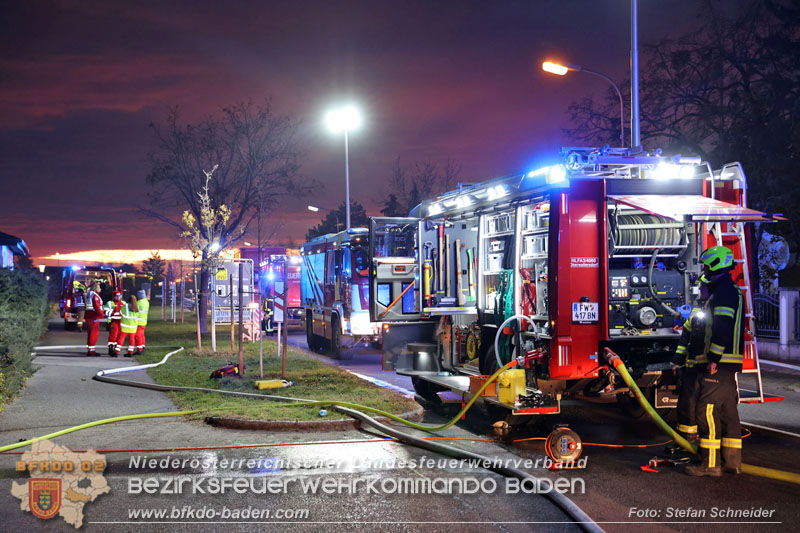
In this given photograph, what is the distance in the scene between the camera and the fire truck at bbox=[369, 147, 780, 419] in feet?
24.9

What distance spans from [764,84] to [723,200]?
60.7 feet

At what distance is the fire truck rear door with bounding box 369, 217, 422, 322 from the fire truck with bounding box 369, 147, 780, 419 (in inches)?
59.4

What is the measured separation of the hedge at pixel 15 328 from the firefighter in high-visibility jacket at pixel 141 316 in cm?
258

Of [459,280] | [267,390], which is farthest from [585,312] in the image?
[267,390]

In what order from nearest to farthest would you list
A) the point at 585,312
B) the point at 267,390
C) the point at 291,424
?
the point at 585,312, the point at 291,424, the point at 267,390

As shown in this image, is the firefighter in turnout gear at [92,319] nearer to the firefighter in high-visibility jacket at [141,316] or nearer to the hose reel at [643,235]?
the firefighter in high-visibility jacket at [141,316]

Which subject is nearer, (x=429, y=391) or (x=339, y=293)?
(x=429, y=391)

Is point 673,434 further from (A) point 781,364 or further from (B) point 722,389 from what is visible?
(A) point 781,364

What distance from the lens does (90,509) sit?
5699 millimetres

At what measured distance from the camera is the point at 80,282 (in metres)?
31.6

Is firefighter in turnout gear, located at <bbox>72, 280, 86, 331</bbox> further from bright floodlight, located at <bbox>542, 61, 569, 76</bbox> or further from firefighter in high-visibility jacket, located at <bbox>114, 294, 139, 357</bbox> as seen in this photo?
bright floodlight, located at <bbox>542, 61, 569, 76</bbox>

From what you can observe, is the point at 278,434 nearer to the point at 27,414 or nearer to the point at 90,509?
the point at 90,509

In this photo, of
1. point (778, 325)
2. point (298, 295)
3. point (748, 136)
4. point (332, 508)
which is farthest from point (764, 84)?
point (332, 508)

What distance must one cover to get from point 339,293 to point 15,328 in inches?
303
